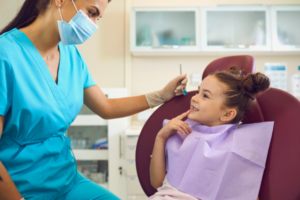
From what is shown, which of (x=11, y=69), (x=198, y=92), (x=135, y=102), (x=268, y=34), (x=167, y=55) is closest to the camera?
(x=11, y=69)

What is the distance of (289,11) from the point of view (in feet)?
7.51

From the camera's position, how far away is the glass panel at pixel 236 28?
7.47ft

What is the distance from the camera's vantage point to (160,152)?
979 millimetres

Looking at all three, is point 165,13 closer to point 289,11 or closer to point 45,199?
point 289,11

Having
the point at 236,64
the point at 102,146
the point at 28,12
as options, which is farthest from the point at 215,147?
the point at 102,146

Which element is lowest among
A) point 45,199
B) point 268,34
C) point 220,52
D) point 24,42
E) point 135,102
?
point 45,199

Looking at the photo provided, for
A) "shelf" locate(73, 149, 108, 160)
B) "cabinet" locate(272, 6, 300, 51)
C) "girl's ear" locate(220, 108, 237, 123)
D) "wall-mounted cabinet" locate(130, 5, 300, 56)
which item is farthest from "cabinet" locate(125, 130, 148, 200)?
"cabinet" locate(272, 6, 300, 51)

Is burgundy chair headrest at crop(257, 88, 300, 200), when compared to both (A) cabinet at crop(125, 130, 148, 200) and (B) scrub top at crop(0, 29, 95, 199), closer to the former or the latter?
(B) scrub top at crop(0, 29, 95, 199)

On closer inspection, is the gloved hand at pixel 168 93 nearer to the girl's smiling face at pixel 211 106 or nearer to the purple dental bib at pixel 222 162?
the girl's smiling face at pixel 211 106

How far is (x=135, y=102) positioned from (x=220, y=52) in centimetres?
143

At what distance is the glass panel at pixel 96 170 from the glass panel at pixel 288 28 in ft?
6.82

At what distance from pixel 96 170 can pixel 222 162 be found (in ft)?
5.42

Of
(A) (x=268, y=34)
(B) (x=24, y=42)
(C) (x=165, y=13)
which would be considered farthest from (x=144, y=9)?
(B) (x=24, y=42)

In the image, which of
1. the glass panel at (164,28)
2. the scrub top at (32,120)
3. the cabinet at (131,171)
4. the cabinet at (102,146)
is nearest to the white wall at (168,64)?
the glass panel at (164,28)
